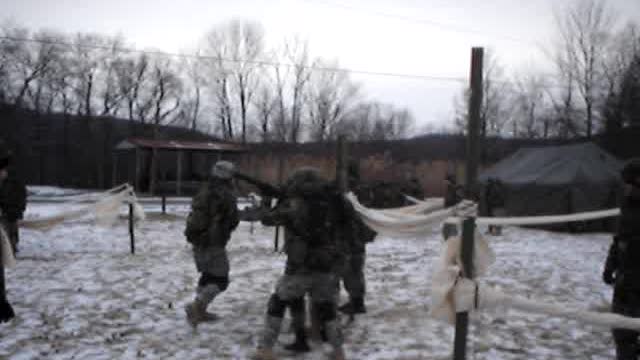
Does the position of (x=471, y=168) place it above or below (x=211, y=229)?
above

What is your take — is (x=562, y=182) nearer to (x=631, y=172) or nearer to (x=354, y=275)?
(x=354, y=275)

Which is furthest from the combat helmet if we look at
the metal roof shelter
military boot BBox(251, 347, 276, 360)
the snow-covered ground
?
the metal roof shelter

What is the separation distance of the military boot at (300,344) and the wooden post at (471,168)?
201 cm

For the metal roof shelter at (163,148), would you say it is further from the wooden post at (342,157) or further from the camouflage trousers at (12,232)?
the wooden post at (342,157)

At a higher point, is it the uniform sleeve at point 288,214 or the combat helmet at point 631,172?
the combat helmet at point 631,172

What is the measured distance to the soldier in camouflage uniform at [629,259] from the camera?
409 centimetres

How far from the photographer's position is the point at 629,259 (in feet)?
13.5

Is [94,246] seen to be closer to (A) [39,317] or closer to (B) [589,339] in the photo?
(A) [39,317]

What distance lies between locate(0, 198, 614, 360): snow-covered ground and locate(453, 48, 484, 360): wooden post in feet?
5.71

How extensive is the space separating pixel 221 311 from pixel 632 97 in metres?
32.7

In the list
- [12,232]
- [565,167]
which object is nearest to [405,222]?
[12,232]

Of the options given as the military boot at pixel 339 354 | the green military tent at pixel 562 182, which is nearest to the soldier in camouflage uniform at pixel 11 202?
the military boot at pixel 339 354

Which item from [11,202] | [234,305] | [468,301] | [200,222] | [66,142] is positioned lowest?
[234,305]

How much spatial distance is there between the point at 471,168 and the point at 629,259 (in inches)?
71.1
